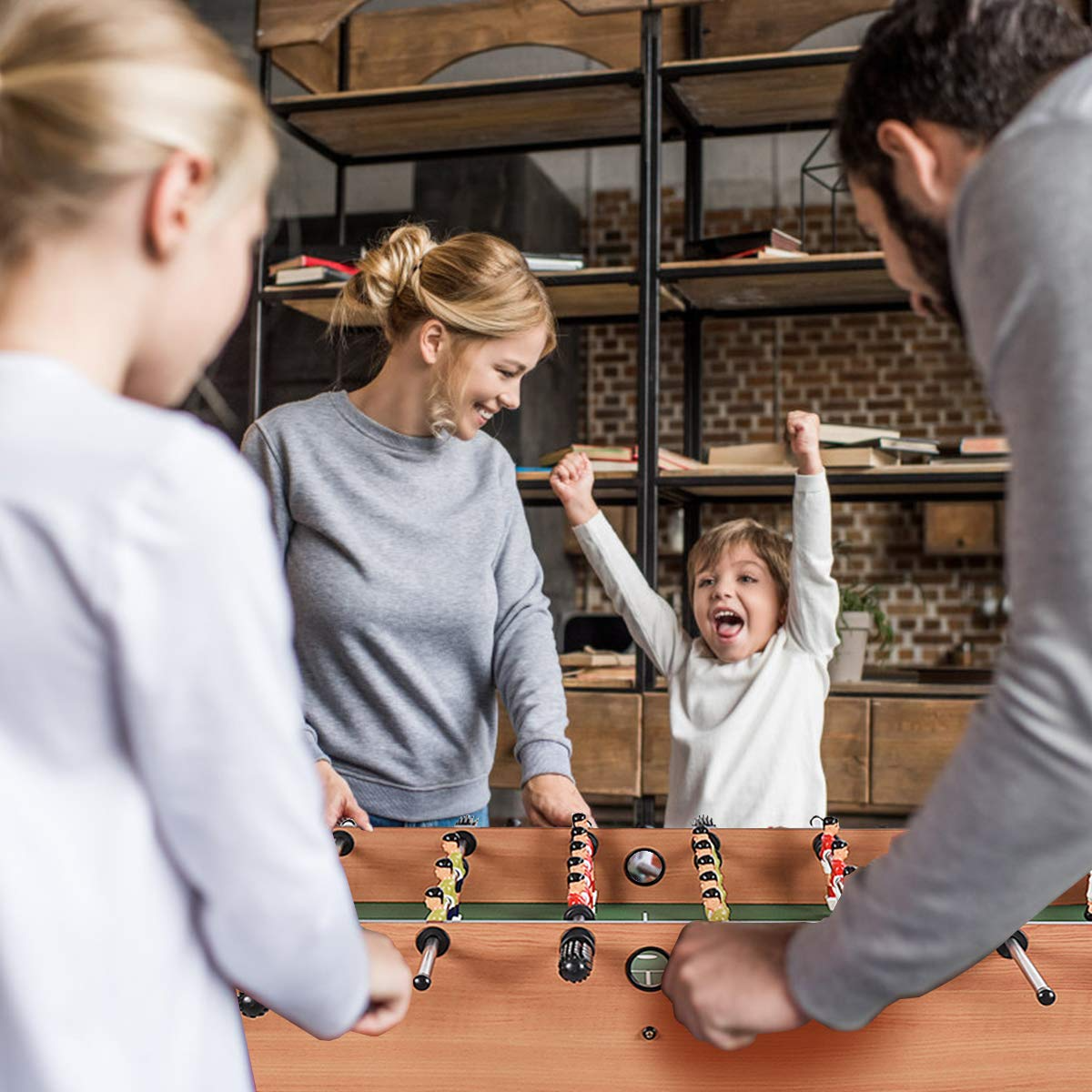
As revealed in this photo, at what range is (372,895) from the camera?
5.05 feet

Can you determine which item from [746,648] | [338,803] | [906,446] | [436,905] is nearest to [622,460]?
[906,446]

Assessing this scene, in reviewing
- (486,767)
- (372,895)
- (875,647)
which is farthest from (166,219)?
(875,647)

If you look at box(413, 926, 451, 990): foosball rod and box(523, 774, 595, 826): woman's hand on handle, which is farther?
box(523, 774, 595, 826): woman's hand on handle

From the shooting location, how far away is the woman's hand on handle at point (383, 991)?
802mm

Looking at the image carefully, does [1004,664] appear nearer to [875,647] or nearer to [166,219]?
[166,219]

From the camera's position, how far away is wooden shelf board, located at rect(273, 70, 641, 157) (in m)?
3.31

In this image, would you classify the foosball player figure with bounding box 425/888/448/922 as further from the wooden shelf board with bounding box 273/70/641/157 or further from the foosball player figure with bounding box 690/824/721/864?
the wooden shelf board with bounding box 273/70/641/157

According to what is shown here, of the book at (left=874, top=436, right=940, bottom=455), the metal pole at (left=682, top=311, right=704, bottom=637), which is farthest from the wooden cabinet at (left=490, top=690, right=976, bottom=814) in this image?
the book at (left=874, top=436, right=940, bottom=455)

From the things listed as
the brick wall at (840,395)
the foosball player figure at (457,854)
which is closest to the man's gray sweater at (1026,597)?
the foosball player figure at (457,854)

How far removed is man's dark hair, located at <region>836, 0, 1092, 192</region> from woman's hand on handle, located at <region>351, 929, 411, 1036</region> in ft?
1.94

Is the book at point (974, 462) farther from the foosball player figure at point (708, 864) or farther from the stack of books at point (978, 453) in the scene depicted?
the foosball player figure at point (708, 864)

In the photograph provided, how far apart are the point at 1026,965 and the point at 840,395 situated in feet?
18.3

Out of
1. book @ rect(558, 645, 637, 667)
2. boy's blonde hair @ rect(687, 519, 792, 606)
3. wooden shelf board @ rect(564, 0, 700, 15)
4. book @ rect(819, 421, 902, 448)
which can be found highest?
wooden shelf board @ rect(564, 0, 700, 15)

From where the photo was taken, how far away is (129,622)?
2.00ft
